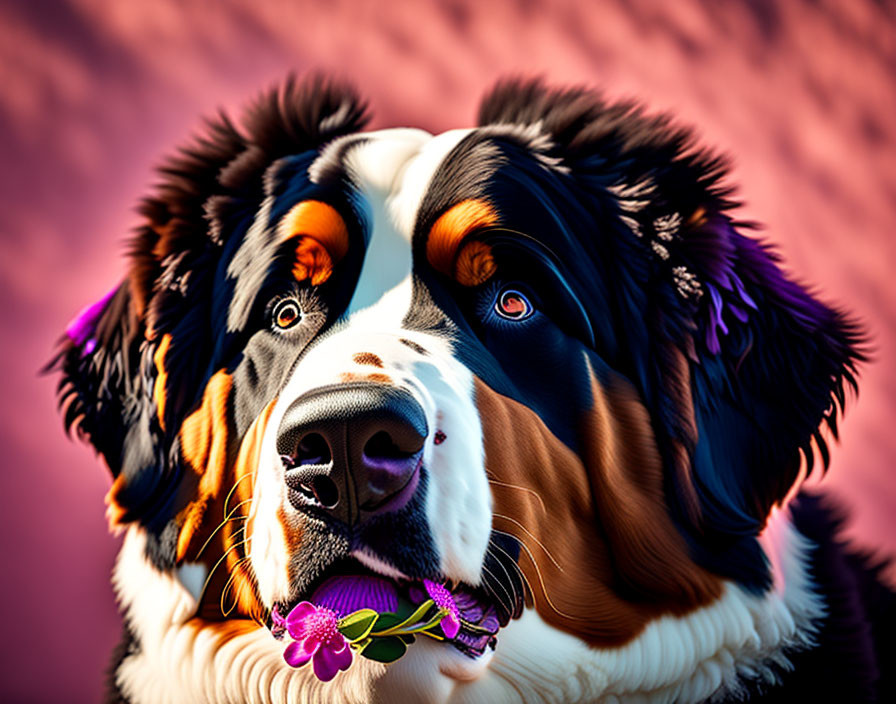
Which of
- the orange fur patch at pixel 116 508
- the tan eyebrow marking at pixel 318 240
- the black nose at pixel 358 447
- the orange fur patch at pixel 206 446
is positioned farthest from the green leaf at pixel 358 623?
the orange fur patch at pixel 116 508

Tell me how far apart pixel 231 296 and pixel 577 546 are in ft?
2.38

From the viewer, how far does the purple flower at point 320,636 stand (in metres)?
1.23

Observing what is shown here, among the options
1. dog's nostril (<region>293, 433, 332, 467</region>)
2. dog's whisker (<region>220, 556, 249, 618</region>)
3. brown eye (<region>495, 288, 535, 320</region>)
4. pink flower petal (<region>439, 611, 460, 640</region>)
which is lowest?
dog's whisker (<region>220, 556, 249, 618</region>)

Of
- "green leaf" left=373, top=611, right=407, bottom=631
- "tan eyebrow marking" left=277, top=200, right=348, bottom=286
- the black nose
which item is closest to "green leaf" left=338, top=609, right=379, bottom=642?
"green leaf" left=373, top=611, right=407, bottom=631

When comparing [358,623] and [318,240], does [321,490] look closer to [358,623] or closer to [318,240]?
[358,623]

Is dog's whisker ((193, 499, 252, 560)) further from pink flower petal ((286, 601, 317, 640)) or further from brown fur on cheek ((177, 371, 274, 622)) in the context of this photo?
pink flower petal ((286, 601, 317, 640))

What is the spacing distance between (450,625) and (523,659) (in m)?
0.19

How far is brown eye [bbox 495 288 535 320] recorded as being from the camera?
1.51 meters

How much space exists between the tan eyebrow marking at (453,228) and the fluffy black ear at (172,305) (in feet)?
1.29

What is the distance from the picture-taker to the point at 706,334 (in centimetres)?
158

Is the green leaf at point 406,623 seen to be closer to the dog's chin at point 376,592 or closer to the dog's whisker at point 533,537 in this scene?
the dog's chin at point 376,592

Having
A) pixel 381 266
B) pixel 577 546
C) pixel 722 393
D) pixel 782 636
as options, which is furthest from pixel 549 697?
pixel 381 266

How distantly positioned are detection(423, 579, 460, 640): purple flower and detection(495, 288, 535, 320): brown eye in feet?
1.53

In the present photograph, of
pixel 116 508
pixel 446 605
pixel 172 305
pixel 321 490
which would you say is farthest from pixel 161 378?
pixel 446 605
